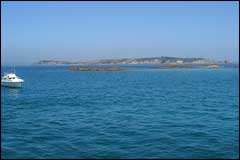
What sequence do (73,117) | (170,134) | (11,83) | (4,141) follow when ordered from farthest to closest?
(11,83) < (73,117) < (170,134) < (4,141)

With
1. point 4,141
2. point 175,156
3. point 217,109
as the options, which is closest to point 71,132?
point 4,141

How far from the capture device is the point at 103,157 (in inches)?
717

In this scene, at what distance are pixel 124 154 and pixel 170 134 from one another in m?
5.84

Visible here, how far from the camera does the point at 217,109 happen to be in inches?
1395

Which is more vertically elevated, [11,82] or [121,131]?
[11,82]

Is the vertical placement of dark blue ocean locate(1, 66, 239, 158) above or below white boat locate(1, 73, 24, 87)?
below

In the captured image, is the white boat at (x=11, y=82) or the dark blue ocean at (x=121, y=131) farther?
the white boat at (x=11, y=82)

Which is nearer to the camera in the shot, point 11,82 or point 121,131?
point 121,131

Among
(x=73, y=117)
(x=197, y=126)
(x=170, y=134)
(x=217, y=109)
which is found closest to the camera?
(x=170, y=134)

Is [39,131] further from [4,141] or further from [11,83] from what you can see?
[11,83]

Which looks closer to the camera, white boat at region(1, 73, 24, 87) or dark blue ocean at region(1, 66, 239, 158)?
dark blue ocean at region(1, 66, 239, 158)

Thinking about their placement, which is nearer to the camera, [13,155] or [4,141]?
[13,155]

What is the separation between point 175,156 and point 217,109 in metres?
18.4

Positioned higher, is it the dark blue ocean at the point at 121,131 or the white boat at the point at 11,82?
the white boat at the point at 11,82
